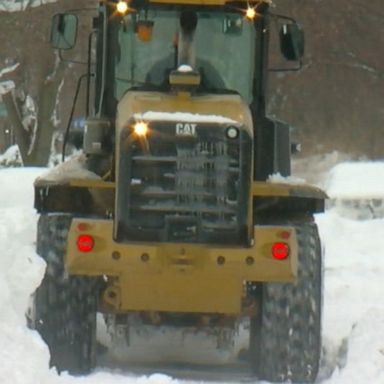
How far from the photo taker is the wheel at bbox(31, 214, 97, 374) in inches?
335

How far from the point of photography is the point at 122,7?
9.22 m

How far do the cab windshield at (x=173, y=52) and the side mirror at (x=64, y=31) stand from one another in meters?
0.54

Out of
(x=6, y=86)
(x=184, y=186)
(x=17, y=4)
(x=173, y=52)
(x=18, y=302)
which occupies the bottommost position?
(x=18, y=302)

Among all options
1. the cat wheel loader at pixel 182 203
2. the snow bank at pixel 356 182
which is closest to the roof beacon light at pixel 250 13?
the cat wheel loader at pixel 182 203

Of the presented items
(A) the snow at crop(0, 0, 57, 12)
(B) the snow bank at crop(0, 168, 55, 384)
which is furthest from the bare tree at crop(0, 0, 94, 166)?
(B) the snow bank at crop(0, 168, 55, 384)

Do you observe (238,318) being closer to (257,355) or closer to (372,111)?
(257,355)

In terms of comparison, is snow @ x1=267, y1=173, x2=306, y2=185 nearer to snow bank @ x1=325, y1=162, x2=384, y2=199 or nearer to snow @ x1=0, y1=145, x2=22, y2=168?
snow bank @ x1=325, y1=162, x2=384, y2=199

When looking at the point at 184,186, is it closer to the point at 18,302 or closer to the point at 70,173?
the point at 70,173

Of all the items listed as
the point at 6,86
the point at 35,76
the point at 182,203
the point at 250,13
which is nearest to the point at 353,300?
the point at 250,13

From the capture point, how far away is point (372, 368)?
27.0ft

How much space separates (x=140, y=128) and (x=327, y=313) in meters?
3.70

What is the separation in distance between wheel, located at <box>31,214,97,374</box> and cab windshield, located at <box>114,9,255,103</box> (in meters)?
1.42

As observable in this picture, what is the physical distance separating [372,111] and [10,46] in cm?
1013

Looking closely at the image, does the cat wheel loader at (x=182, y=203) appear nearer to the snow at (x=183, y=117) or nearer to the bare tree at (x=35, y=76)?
the snow at (x=183, y=117)
